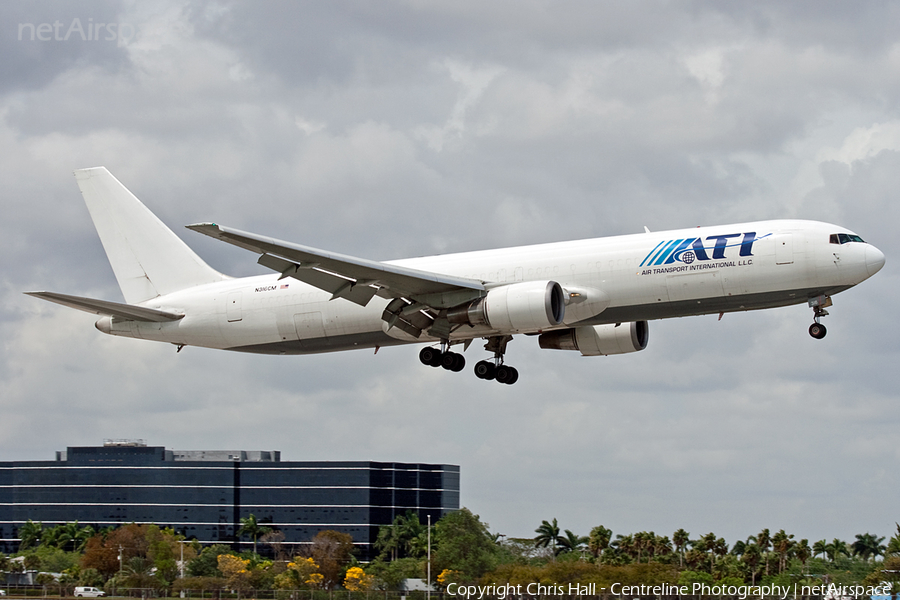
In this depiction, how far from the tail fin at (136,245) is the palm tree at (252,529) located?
256 feet

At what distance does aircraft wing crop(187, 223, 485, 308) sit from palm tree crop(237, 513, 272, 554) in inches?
3438

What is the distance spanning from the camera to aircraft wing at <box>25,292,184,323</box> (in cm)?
4197

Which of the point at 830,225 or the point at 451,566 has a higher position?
the point at 830,225

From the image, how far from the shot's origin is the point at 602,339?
45906 mm

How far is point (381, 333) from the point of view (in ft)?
145

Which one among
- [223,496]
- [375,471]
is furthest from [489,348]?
[223,496]

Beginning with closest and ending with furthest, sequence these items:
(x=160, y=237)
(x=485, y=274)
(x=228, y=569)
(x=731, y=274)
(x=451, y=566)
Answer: (x=731, y=274), (x=485, y=274), (x=160, y=237), (x=451, y=566), (x=228, y=569)

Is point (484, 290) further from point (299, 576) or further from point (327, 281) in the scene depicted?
point (299, 576)

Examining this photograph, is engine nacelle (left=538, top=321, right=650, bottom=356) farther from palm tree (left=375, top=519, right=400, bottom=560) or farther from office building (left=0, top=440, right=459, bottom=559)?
office building (left=0, top=440, right=459, bottom=559)

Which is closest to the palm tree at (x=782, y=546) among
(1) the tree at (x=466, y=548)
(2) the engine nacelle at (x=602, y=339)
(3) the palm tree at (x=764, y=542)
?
(3) the palm tree at (x=764, y=542)

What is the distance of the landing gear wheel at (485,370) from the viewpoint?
149 ft

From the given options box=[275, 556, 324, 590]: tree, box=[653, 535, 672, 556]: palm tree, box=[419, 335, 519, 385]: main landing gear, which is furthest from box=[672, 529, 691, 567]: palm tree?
box=[419, 335, 519, 385]: main landing gear

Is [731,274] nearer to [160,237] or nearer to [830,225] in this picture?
[830,225]

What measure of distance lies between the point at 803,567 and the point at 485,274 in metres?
73.9
